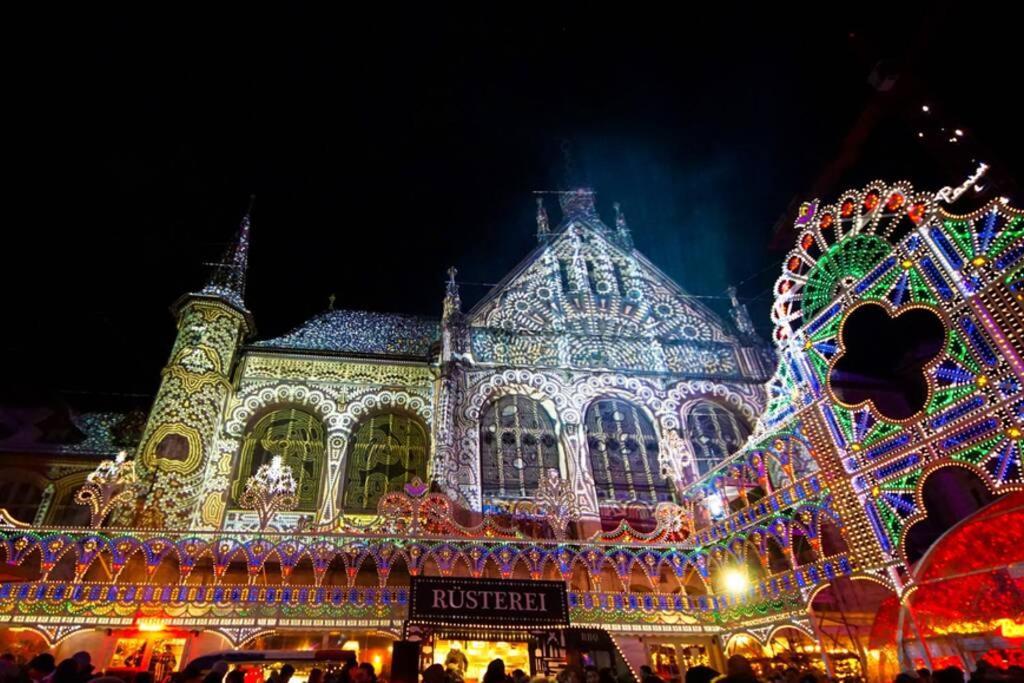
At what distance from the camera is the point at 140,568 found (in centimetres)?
1509

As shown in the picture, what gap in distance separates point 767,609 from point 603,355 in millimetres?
10482

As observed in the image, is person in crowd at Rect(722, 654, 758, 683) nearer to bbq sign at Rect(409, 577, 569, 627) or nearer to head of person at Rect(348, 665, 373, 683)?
head of person at Rect(348, 665, 373, 683)

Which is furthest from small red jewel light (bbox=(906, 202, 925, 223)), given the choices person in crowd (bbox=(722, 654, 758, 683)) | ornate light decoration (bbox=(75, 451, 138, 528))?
ornate light decoration (bbox=(75, 451, 138, 528))

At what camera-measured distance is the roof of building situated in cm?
2172

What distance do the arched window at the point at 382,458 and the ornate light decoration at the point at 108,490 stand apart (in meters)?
6.01

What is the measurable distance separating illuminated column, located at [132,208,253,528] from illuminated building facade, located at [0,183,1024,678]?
0.08m

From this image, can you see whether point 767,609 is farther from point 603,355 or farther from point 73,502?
point 73,502

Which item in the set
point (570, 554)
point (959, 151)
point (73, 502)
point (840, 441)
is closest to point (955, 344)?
point (840, 441)

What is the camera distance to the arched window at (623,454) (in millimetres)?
19297

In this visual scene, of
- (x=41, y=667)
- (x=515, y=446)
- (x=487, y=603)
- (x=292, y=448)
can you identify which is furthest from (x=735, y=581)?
(x=41, y=667)

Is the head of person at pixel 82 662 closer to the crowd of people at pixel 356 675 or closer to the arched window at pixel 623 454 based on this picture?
Answer: the crowd of people at pixel 356 675

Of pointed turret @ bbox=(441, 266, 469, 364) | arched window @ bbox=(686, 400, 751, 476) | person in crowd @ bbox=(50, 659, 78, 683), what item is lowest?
person in crowd @ bbox=(50, 659, 78, 683)

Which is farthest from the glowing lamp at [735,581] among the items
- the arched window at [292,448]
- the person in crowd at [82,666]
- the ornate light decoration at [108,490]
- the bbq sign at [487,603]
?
the ornate light decoration at [108,490]

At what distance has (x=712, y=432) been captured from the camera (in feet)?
68.4
